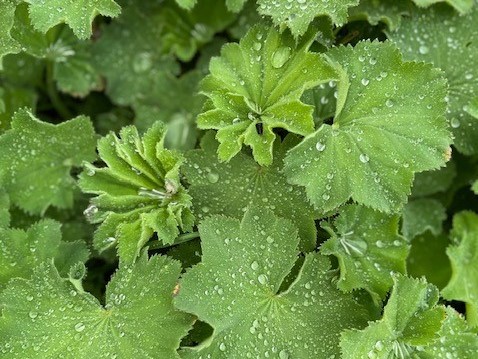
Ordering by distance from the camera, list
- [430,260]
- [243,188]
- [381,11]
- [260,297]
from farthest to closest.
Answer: [430,260] → [381,11] → [243,188] → [260,297]

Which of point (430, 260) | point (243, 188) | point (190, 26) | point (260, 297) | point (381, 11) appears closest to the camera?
point (260, 297)

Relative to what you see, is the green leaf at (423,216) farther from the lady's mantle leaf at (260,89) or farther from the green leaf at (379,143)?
the lady's mantle leaf at (260,89)

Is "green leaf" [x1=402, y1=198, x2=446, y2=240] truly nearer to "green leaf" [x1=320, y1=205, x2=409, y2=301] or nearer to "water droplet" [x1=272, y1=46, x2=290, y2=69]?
"green leaf" [x1=320, y1=205, x2=409, y2=301]

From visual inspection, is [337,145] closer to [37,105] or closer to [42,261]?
[42,261]

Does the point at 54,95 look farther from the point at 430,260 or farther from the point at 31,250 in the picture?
the point at 430,260

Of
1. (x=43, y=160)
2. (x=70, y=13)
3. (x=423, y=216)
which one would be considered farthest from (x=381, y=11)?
(x=43, y=160)
